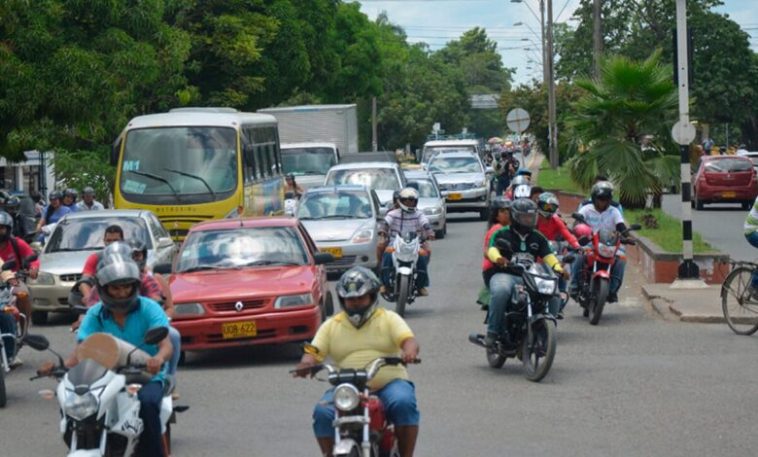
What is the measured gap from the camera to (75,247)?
21.3 metres

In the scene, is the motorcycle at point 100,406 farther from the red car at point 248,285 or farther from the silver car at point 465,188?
the silver car at point 465,188

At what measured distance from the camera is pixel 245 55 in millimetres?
49375

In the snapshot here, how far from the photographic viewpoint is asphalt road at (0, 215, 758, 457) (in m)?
10.9

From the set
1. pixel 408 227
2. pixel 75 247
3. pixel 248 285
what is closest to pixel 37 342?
pixel 248 285

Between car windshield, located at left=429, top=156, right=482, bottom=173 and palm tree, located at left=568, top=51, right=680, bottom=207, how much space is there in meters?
13.1

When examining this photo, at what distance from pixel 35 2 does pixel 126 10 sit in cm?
Result: 519

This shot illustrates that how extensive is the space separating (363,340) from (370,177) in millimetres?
25462

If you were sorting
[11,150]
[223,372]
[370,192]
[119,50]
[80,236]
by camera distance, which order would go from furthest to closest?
[119,50]
[11,150]
[370,192]
[80,236]
[223,372]

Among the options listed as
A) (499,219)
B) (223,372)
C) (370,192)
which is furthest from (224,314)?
(370,192)

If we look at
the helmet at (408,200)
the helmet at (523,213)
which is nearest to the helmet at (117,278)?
the helmet at (523,213)

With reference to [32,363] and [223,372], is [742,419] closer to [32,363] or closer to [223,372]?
[223,372]

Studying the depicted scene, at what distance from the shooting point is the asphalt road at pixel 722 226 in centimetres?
2808

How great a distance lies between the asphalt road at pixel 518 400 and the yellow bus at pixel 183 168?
906cm

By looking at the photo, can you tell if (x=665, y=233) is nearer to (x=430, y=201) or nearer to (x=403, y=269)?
(x=430, y=201)
